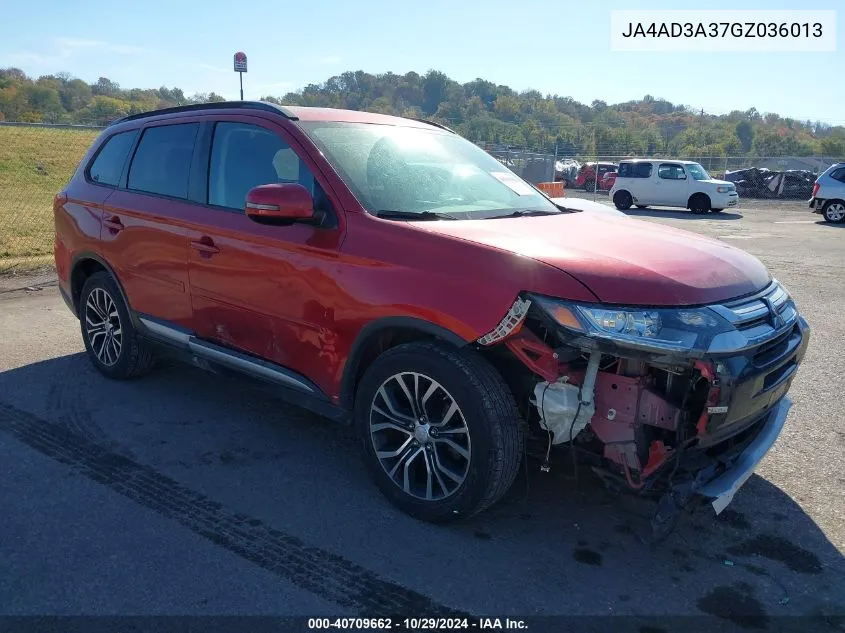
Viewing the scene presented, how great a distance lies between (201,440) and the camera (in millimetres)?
4250

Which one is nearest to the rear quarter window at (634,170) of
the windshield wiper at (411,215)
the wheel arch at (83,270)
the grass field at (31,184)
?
the grass field at (31,184)

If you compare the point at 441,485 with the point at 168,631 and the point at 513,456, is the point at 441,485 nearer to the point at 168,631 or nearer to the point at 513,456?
the point at 513,456

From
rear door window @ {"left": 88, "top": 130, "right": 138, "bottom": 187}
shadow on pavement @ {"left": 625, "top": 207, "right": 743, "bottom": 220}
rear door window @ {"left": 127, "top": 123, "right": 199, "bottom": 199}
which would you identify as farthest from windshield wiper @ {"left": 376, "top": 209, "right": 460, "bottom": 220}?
shadow on pavement @ {"left": 625, "top": 207, "right": 743, "bottom": 220}

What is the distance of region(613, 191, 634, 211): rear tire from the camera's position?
2453 centimetres

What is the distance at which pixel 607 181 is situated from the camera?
32312mm

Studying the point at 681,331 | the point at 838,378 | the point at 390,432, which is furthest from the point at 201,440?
the point at 838,378

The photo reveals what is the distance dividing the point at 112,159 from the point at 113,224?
601 mm

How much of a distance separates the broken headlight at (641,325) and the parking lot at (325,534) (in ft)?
2.64

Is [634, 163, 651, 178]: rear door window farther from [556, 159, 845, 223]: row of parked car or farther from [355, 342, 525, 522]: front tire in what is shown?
[355, 342, 525, 522]: front tire

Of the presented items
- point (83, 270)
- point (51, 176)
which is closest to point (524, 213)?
point (83, 270)

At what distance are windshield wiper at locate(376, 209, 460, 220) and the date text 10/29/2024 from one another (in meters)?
1.81

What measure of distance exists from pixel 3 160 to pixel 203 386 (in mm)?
22860

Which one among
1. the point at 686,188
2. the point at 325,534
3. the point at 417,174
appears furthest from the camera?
the point at 686,188

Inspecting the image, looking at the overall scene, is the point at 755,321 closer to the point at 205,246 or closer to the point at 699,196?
the point at 205,246
